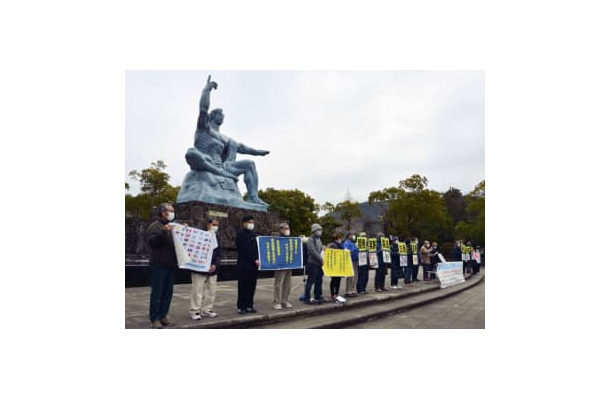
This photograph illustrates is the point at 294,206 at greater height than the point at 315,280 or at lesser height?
greater

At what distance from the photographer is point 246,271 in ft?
21.1

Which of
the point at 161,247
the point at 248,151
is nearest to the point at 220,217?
the point at 248,151

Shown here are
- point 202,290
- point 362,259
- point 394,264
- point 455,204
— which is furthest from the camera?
point 455,204

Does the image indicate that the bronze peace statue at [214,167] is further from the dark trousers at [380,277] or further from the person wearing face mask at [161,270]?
the person wearing face mask at [161,270]

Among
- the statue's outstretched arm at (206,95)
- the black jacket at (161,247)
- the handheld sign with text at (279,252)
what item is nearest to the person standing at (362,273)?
the handheld sign with text at (279,252)

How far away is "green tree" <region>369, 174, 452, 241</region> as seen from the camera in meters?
37.6

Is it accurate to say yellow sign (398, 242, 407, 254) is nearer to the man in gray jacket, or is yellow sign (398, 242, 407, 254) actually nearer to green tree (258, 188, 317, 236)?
the man in gray jacket

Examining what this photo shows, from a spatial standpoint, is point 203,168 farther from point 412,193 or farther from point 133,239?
point 412,193

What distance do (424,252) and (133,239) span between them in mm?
11044

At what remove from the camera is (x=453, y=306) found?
9.48m

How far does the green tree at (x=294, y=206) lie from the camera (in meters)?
41.1

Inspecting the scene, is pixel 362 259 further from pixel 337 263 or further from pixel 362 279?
pixel 337 263

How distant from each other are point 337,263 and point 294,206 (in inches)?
1306

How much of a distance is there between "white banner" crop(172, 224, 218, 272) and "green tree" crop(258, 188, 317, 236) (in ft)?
113
